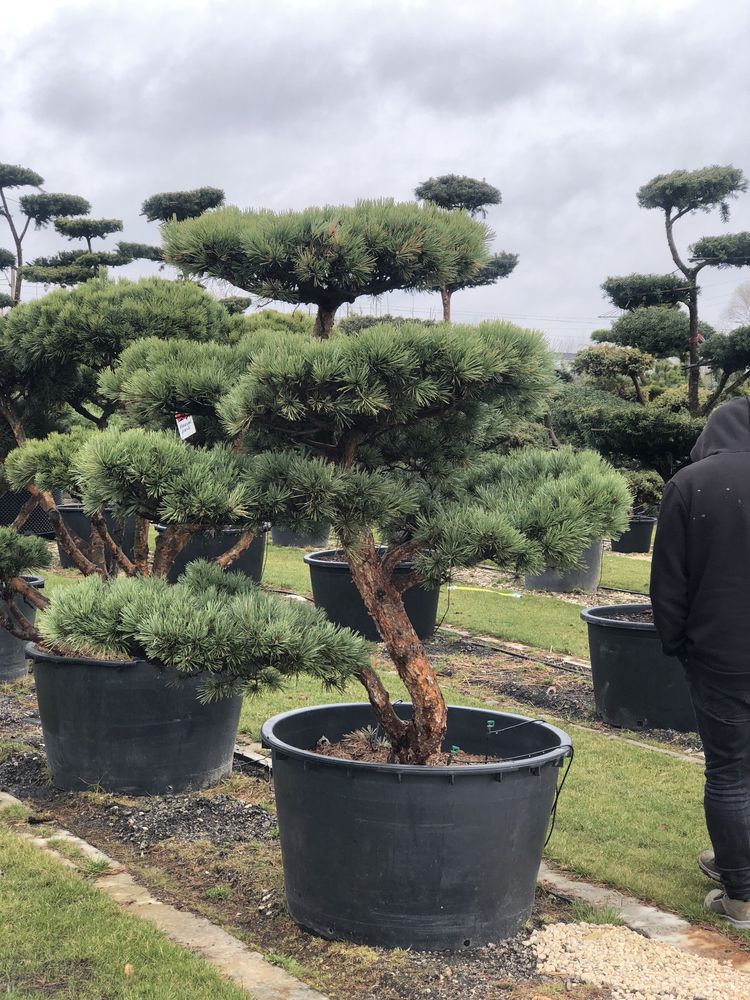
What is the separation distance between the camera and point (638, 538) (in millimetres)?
14250

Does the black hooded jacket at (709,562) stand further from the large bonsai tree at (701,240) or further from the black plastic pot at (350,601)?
the large bonsai tree at (701,240)

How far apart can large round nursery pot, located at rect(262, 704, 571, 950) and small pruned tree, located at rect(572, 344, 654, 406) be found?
42.1 feet

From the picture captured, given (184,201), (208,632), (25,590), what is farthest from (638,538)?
(184,201)

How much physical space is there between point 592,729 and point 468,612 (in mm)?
3446

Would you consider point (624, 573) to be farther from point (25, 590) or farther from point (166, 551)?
point (25, 590)

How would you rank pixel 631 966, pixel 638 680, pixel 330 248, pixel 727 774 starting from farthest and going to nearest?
pixel 638 680 < pixel 727 774 < pixel 330 248 < pixel 631 966

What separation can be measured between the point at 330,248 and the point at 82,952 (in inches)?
88.2

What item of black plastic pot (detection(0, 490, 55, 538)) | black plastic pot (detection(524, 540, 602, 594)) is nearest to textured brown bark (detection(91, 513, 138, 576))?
black plastic pot (detection(524, 540, 602, 594))

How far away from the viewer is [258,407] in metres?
2.92

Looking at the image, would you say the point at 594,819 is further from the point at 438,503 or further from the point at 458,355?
the point at 458,355

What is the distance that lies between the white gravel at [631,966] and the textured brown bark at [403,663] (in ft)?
2.25

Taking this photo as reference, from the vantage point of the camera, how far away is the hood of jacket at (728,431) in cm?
324

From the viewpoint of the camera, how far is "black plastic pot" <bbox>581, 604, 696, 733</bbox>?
5598mm

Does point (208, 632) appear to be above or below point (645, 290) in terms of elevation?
below
